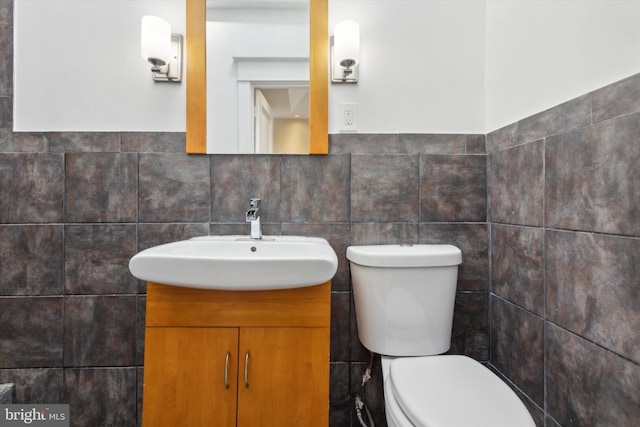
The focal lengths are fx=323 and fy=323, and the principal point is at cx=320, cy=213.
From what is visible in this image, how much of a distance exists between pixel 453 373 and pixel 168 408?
0.85 metres

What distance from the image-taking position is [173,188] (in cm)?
133

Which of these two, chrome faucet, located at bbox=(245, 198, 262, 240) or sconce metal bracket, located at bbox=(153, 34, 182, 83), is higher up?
sconce metal bracket, located at bbox=(153, 34, 182, 83)

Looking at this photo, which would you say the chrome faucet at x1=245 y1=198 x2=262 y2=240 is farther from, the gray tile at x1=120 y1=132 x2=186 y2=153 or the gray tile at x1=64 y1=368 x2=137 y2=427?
the gray tile at x1=64 y1=368 x2=137 y2=427

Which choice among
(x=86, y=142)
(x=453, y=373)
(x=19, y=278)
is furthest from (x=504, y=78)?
(x=19, y=278)

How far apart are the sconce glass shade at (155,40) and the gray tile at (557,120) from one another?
137cm

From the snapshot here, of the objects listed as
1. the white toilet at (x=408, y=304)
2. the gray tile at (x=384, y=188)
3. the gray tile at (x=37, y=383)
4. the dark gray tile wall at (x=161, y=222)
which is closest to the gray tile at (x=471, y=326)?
the dark gray tile wall at (x=161, y=222)

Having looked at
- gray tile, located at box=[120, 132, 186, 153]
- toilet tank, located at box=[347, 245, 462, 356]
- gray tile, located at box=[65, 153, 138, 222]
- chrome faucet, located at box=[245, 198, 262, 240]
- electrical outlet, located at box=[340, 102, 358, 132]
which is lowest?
toilet tank, located at box=[347, 245, 462, 356]

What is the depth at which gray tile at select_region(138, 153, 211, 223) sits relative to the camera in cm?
133

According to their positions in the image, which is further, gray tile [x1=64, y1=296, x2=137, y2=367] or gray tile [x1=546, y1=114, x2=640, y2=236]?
gray tile [x1=64, y1=296, x2=137, y2=367]

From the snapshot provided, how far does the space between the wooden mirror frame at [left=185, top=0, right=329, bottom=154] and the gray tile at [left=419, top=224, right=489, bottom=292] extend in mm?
565

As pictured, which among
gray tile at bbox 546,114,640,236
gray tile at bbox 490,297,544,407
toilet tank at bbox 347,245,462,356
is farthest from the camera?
toilet tank at bbox 347,245,462,356

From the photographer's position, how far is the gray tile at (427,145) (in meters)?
1.36

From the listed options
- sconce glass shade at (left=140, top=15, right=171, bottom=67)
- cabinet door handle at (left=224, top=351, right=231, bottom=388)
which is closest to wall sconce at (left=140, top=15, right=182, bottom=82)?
sconce glass shade at (left=140, top=15, right=171, bottom=67)

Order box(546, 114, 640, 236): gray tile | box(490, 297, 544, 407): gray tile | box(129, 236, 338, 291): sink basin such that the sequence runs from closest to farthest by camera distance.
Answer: box(546, 114, 640, 236): gray tile → box(129, 236, 338, 291): sink basin → box(490, 297, 544, 407): gray tile
